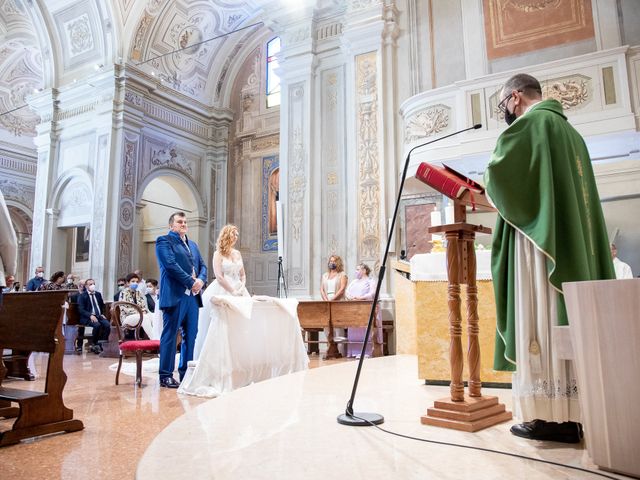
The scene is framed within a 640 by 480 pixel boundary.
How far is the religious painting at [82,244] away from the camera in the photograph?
14672 mm

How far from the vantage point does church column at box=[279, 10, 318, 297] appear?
31.3 ft

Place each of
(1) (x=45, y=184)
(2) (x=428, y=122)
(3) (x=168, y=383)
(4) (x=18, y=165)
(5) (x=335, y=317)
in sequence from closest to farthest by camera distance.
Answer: (3) (x=168, y=383) < (5) (x=335, y=317) < (2) (x=428, y=122) < (1) (x=45, y=184) < (4) (x=18, y=165)

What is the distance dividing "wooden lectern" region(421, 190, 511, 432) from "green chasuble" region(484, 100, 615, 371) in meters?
0.12

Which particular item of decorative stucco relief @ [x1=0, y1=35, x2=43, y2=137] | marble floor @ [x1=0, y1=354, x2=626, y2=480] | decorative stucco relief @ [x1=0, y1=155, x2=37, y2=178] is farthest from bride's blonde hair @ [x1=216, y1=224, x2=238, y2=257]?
decorative stucco relief @ [x1=0, y1=155, x2=37, y2=178]

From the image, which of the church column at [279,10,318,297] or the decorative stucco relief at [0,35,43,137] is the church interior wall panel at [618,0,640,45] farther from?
the decorative stucco relief at [0,35,43,137]

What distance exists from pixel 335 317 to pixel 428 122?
3.29m

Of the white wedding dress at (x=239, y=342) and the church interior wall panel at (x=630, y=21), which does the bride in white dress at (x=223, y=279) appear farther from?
the church interior wall panel at (x=630, y=21)

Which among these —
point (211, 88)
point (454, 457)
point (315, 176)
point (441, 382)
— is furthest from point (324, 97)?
point (454, 457)

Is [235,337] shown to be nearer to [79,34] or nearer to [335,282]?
Answer: [335,282]

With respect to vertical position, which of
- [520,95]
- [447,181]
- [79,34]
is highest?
[79,34]

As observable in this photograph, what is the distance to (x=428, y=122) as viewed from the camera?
8.06 metres

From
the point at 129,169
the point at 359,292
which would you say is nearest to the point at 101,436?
the point at 359,292

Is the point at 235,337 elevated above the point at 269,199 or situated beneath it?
situated beneath

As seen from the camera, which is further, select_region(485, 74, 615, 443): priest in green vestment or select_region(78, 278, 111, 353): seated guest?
select_region(78, 278, 111, 353): seated guest
